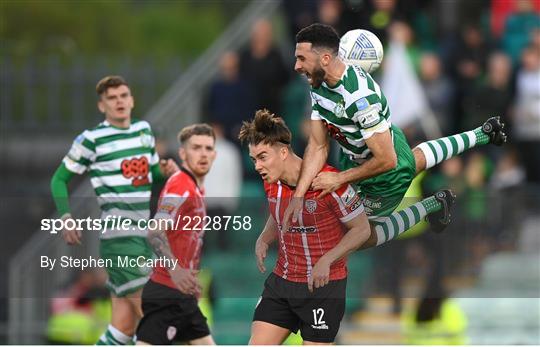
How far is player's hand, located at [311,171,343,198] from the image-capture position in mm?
10492

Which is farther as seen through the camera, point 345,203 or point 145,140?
point 145,140

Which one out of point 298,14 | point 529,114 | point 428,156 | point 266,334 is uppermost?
point 298,14

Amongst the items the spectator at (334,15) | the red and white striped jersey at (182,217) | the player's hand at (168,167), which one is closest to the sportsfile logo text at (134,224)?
the red and white striped jersey at (182,217)

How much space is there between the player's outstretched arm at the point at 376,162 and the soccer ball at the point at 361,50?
1.68ft

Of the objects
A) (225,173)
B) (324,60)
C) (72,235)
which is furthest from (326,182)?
(225,173)

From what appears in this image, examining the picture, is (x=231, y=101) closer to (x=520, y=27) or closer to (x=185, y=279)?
(x=520, y=27)

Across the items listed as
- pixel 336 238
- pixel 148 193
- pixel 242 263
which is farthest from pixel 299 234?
pixel 242 263

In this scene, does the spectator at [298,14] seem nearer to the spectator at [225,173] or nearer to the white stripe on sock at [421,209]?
the spectator at [225,173]

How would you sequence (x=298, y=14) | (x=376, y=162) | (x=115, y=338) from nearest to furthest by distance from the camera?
(x=376, y=162) → (x=115, y=338) → (x=298, y=14)

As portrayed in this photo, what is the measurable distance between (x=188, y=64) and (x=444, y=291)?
5654 millimetres

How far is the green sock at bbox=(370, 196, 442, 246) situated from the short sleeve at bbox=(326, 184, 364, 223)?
0.30 m

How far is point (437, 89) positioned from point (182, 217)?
5.64 meters

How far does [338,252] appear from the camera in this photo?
418 inches

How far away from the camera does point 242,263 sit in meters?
13.7
